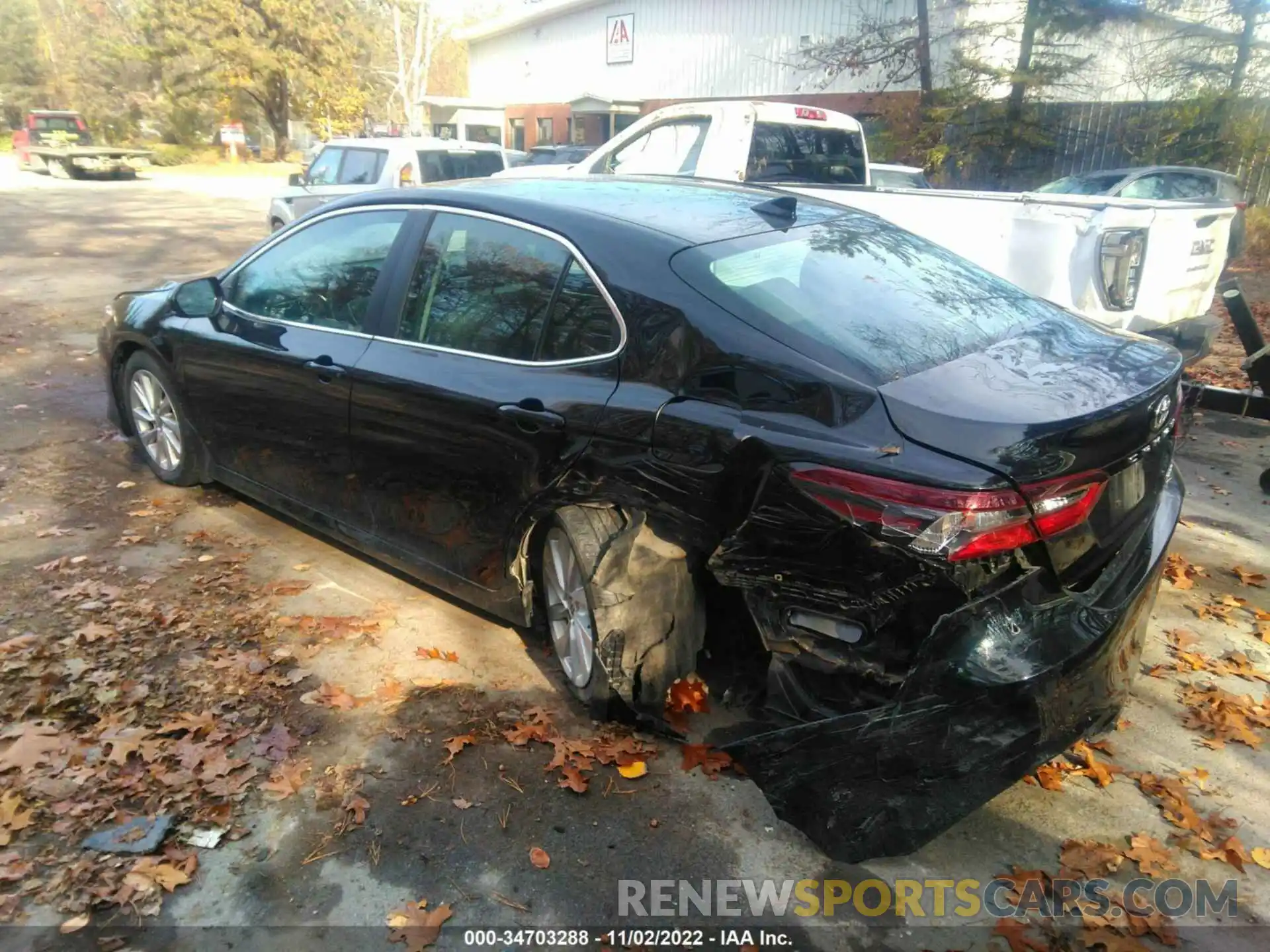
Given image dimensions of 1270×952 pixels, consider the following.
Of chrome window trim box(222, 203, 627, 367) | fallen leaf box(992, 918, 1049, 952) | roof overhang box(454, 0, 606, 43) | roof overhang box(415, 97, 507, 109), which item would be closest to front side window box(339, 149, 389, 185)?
chrome window trim box(222, 203, 627, 367)

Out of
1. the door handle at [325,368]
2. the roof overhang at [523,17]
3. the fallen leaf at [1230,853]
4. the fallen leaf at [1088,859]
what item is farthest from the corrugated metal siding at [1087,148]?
the fallen leaf at [1088,859]

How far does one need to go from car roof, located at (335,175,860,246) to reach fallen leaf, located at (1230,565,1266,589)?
105 inches

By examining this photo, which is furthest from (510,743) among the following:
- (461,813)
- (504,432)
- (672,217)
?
(672,217)

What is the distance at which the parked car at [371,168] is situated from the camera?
510 inches

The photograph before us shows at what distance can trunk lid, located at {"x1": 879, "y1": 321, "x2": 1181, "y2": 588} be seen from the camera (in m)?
2.49

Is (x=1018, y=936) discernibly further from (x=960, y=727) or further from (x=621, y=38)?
(x=621, y=38)

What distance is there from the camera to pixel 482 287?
12.0ft

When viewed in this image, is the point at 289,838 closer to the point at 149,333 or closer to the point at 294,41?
the point at 149,333

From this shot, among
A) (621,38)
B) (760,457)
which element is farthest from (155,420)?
(621,38)

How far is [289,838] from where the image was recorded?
2854mm

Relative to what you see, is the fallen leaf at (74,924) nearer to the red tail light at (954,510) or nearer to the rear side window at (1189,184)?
the red tail light at (954,510)

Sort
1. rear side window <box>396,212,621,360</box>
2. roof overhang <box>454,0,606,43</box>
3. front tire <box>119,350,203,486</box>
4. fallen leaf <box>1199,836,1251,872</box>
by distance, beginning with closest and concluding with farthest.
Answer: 1. fallen leaf <box>1199,836,1251,872</box>
2. rear side window <box>396,212,621,360</box>
3. front tire <box>119,350,203,486</box>
4. roof overhang <box>454,0,606,43</box>

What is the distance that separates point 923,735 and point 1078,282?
4.41 metres

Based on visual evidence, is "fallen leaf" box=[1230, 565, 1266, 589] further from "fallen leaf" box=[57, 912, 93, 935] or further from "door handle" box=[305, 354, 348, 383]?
"fallen leaf" box=[57, 912, 93, 935]
